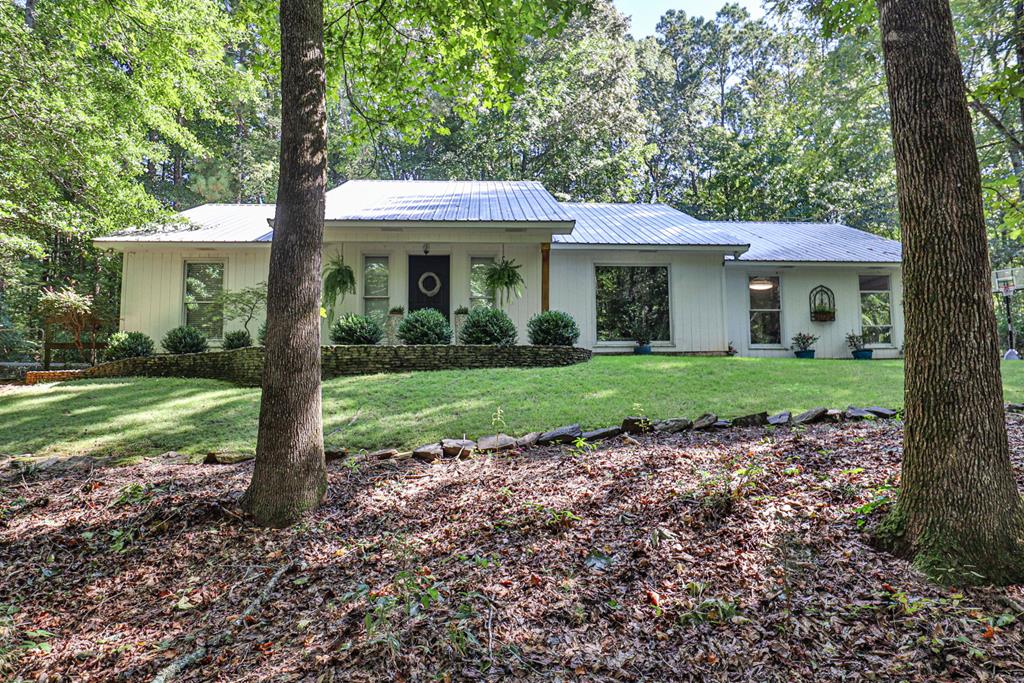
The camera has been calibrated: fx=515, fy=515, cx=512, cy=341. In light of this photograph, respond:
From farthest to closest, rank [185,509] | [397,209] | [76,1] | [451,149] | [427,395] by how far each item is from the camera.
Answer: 1. [451,149]
2. [397,209]
3. [76,1]
4. [427,395]
5. [185,509]

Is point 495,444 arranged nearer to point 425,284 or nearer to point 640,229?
point 425,284

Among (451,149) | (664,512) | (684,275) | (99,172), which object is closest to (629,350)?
(684,275)

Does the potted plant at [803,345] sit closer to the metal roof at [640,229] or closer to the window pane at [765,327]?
the window pane at [765,327]

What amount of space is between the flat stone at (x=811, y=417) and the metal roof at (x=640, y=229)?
22.7 ft

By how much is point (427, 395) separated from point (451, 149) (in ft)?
65.2

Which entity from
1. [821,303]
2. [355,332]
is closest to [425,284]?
[355,332]

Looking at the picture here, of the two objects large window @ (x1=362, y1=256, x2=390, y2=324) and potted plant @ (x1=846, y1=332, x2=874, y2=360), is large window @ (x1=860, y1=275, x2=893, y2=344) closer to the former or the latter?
potted plant @ (x1=846, y1=332, x2=874, y2=360)

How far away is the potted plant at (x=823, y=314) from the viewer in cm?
1268

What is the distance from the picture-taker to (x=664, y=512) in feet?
8.93

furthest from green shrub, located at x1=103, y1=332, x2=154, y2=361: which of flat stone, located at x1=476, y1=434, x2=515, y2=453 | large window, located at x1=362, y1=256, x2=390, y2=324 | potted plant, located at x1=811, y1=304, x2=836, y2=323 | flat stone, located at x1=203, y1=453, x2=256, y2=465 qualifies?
potted plant, located at x1=811, y1=304, x2=836, y2=323

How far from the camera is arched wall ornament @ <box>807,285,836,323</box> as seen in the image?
41.7ft

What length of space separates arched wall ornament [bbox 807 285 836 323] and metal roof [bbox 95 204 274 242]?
1255 centimetres

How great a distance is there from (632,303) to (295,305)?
31.4 feet

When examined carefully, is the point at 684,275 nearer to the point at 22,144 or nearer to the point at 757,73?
the point at 22,144
